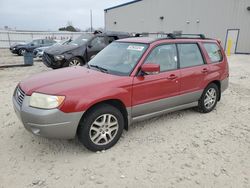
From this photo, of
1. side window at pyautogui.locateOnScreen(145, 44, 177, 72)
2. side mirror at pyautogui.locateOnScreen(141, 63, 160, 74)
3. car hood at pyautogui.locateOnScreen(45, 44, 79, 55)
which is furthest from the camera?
car hood at pyautogui.locateOnScreen(45, 44, 79, 55)

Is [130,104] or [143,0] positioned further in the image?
[143,0]

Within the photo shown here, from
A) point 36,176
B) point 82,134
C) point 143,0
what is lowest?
point 36,176

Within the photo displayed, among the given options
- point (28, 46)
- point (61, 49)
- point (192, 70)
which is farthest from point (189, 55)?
point (28, 46)

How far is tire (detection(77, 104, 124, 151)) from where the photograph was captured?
3.15 metres

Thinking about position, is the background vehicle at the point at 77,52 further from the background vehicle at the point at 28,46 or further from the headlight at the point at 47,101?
the background vehicle at the point at 28,46

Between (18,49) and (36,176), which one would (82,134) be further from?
(18,49)

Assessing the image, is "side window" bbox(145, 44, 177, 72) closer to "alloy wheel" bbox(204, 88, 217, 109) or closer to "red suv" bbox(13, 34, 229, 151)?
"red suv" bbox(13, 34, 229, 151)

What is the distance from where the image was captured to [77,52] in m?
8.92

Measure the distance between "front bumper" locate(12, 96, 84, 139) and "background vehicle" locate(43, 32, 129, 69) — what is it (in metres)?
5.79

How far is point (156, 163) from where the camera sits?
3127 millimetres

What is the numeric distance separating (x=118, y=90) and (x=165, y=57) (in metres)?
1.27

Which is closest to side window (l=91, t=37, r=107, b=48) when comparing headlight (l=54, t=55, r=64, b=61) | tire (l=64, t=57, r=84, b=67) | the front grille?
tire (l=64, t=57, r=84, b=67)

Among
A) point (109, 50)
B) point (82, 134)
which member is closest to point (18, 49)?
point (109, 50)

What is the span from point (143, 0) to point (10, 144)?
28976mm
